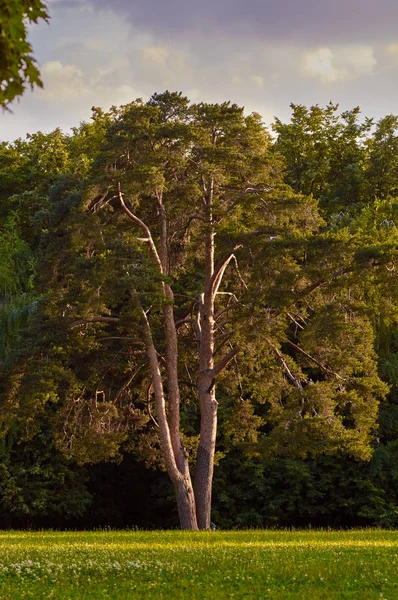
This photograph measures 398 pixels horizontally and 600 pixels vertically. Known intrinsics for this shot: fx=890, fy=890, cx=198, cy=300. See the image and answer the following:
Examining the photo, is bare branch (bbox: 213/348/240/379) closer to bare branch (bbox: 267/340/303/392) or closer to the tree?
bare branch (bbox: 267/340/303/392)

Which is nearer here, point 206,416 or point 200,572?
point 200,572

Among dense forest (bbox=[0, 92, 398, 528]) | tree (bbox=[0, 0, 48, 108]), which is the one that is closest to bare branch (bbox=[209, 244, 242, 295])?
dense forest (bbox=[0, 92, 398, 528])

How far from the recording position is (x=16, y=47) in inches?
240

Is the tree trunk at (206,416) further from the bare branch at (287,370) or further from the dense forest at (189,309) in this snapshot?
the bare branch at (287,370)

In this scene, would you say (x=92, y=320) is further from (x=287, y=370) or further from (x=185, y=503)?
(x=185, y=503)

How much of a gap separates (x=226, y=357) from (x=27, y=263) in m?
13.3

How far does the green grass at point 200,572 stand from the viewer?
1019 centimetres

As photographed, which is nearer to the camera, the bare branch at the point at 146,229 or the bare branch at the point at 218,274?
the bare branch at the point at 146,229

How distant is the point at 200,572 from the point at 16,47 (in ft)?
25.3

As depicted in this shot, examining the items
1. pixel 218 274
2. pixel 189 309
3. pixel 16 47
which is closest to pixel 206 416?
pixel 189 309

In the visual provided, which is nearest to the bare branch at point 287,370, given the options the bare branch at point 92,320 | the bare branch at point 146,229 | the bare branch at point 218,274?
the bare branch at point 218,274

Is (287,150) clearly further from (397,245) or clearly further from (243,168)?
(397,245)

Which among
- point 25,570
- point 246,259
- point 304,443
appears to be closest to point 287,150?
point 246,259

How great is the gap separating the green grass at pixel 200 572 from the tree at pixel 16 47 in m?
5.69
